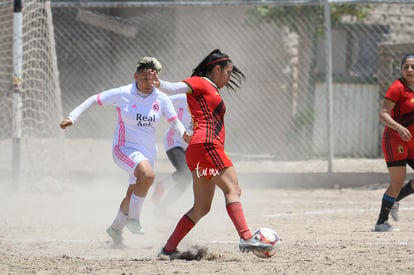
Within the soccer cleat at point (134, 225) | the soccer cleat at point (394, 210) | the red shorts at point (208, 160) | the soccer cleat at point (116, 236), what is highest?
the red shorts at point (208, 160)

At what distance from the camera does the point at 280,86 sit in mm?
15883

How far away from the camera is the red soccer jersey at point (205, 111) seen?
6.35m

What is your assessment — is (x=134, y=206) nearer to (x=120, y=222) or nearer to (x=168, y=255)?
(x=120, y=222)

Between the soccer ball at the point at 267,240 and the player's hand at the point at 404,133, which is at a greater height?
the player's hand at the point at 404,133

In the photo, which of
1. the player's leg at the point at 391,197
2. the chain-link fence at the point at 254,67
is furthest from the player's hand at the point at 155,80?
the chain-link fence at the point at 254,67

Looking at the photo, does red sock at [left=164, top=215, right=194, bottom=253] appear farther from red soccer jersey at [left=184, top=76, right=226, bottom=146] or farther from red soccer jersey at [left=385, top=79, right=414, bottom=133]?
red soccer jersey at [left=385, top=79, right=414, bottom=133]

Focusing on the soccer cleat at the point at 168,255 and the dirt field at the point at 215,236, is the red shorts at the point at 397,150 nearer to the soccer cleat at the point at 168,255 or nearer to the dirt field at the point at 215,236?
the dirt field at the point at 215,236

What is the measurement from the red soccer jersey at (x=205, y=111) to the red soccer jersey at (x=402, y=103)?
2.58 metres

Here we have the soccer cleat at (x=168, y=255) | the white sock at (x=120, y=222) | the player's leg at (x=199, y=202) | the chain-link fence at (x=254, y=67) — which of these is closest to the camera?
the player's leg at (x=199, y=202)

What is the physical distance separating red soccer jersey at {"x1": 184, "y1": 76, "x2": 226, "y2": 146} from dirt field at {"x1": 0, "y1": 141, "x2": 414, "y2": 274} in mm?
1004

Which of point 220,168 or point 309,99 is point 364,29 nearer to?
point 309,99

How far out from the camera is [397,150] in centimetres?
827

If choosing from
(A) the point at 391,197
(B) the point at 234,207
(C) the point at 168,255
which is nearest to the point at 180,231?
(C) the point at 168,255

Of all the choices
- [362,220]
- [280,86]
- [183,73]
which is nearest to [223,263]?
[362,220]
